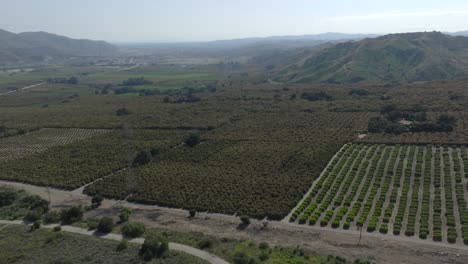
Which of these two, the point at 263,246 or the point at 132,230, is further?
the point at 132,230

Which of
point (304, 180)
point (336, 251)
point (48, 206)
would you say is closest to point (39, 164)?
point (48, 206)

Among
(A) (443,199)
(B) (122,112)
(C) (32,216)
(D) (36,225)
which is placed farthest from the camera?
(B) (122,112)

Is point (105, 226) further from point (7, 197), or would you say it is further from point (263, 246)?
point (7, 197)

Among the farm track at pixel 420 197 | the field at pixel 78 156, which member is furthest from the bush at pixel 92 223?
the farm track at pixel 420 197

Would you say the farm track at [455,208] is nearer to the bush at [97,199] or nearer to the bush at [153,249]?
the bush at [153,249]

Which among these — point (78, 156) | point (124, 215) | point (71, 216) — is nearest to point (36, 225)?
point (71, 216)

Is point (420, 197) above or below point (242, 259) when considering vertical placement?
below

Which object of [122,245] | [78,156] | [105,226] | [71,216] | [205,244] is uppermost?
[122,245]
